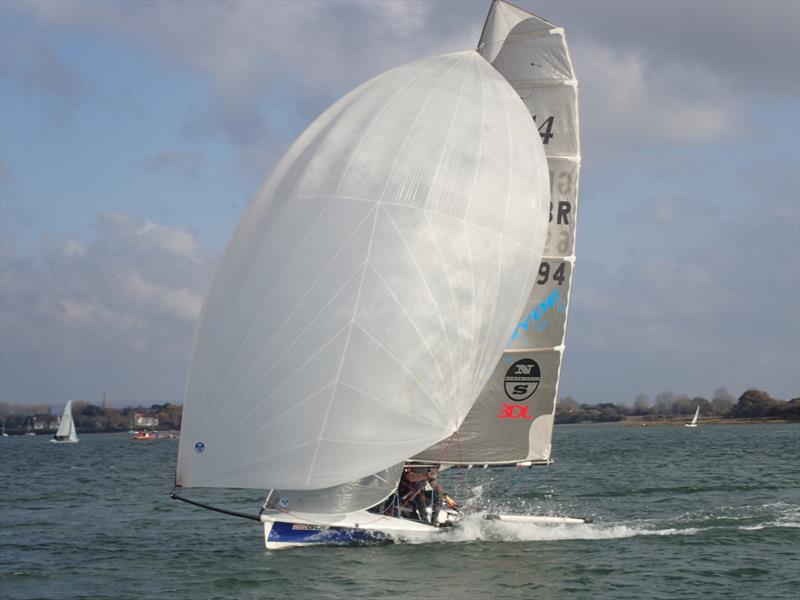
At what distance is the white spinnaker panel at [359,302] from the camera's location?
14.8 meters

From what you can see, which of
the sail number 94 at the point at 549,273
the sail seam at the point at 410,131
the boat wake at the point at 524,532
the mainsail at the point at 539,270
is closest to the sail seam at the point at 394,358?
the sail seam at the point at 410,131

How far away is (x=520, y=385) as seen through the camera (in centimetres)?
1964

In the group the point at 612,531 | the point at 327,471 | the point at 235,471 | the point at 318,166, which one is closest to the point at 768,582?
the point at 612,531

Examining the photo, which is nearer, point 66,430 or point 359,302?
point 359,302

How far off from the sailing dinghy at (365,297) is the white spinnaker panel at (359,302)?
2cm

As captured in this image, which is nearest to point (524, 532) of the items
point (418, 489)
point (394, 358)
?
point (418, 489)

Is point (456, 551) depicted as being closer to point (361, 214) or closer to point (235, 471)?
point (235, 471)

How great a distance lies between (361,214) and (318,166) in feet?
3.76

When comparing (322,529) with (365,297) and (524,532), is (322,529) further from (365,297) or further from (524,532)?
(365,297)

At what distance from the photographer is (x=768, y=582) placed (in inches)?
621

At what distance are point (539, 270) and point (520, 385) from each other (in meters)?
2.21

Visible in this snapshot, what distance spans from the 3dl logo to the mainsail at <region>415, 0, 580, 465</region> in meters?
0.02

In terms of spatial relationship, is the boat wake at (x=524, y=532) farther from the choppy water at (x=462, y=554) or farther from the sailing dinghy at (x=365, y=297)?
the sailing dinghy at (x=365, y=297)

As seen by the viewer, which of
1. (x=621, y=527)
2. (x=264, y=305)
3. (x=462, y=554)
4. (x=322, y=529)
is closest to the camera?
(x=264, y=305)
